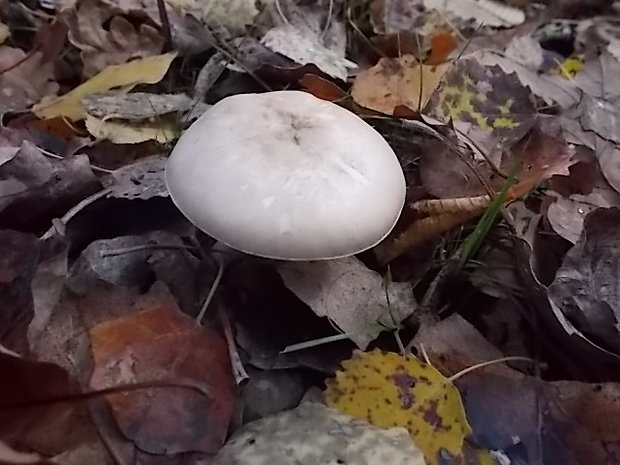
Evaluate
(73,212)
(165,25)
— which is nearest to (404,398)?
(73,212)

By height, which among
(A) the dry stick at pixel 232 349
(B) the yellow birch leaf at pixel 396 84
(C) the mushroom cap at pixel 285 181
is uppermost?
(C) the mushroom cap at pixel 285 181

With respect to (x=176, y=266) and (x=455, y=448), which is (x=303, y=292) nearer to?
(x=176, y=266)

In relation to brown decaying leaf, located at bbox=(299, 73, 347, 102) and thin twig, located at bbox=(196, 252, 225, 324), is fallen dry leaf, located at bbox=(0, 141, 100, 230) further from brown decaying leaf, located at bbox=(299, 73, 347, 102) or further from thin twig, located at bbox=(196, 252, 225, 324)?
brown decaying leaf, located at bbox=(299, 73, 347, 102)

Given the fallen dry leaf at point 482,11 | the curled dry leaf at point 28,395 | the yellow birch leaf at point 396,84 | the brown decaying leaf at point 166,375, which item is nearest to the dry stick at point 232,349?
the brown decaying leaf at point 166,375

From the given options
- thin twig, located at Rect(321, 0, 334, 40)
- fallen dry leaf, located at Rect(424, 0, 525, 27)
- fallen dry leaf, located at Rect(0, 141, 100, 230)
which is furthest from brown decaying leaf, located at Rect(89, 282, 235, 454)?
fallen dry leaf, located at Rect(424, 0, 525, 27)

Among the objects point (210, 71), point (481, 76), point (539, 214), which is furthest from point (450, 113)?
point (210, 71)

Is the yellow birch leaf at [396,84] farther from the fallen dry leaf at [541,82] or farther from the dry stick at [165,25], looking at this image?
the dry stick at [165,25]
